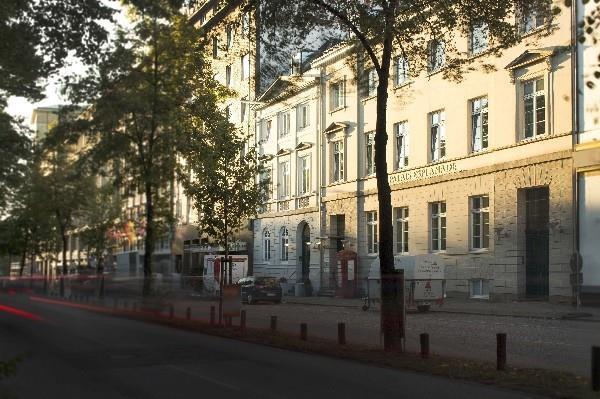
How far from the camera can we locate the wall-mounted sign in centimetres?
3400

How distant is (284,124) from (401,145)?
1363cm

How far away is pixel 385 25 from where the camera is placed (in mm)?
14711

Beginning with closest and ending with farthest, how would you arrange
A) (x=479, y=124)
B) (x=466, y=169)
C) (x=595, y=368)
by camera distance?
1. (x=595, y=368)
2. (x=479, y=124)
3. (x=466, y=169)

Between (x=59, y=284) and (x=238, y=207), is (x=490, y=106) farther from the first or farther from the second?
(x=59, y=284)

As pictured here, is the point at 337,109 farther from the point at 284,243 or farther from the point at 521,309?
the point at 521,309

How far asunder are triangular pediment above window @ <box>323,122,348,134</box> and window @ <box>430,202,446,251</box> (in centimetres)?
888

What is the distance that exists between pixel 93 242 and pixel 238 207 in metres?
29.4

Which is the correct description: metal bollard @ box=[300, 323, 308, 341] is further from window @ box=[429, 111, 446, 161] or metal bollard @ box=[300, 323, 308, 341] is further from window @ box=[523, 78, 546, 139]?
window @ box=[429, 111, 446, 161]

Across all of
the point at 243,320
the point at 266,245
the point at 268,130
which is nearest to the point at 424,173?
the point at 243,320

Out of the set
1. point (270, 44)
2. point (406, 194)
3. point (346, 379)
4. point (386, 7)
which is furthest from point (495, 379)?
point (406, 194)

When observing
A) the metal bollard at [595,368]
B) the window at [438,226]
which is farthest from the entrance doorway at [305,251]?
the metal bollard at [595,368]

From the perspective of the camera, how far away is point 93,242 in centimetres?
5291

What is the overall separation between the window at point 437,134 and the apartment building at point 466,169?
0.06 m

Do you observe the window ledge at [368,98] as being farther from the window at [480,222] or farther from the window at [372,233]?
the window at [480,222]
